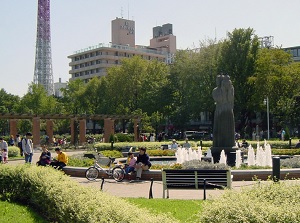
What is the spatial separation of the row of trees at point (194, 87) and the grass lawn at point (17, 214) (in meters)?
42.4

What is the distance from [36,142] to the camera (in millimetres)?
45062

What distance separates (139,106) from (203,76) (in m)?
11.1

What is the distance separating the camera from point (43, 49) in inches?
4845

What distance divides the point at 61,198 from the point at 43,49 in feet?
392

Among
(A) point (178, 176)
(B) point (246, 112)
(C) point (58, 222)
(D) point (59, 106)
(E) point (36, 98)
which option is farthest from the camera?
(D) point (59, 106)

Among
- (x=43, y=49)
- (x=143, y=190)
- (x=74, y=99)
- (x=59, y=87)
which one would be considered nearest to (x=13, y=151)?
(x=143, y=190)

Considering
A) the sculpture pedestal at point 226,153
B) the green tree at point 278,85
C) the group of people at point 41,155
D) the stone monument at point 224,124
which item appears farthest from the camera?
the green tree at point 278,85

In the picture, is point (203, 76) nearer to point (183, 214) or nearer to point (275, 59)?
point (275, 59)

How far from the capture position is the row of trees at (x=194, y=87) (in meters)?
50.6

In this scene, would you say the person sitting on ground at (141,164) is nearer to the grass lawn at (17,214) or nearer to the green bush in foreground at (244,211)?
the grass lawn at (17,214)

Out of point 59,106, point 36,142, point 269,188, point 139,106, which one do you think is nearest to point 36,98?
point 59,106

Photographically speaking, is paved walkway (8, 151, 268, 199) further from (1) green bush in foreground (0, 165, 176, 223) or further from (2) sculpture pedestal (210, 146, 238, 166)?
(2) sculpture pedestal (210, 146, 238, 166)

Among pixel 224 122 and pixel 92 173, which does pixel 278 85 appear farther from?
pixel 92 173

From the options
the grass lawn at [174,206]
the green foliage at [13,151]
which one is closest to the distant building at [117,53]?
the green foliage at [13,151]
